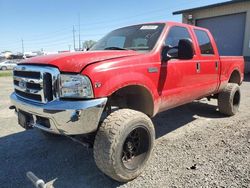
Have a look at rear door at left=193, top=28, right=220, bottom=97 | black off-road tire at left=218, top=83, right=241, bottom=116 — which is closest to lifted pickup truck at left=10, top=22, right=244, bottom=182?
rear door at left=193, top=28, right=220, bottom=97

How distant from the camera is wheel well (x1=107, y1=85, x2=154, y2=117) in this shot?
11.1 feet

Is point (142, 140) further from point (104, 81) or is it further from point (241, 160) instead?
point (241, 160)

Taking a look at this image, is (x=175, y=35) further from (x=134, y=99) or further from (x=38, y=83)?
(x=38, y=83)

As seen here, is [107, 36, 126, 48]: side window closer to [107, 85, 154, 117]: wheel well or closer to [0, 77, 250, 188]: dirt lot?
[107, 85, 154, 117]: wheel well

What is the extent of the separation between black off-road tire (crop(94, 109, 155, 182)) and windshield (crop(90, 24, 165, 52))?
1.17m

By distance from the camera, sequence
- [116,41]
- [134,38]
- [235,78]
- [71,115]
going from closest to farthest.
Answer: [71,115] < [134,38] < [116,41] < [235,78]

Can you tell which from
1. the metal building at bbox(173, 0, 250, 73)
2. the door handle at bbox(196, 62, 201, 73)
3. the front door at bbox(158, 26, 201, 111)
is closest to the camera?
the front door at bbox(158, 26, 201, 111)

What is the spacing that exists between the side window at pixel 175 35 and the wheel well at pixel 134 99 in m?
0.93

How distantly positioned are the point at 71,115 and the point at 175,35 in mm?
2387

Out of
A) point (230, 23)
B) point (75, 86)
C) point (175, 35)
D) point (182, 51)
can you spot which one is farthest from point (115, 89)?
point (230, 23)

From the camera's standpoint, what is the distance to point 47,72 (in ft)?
9.07

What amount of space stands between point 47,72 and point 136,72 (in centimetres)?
109

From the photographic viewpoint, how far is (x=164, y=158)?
11.8ft

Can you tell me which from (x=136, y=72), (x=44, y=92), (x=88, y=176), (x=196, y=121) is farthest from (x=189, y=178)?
(x=196, y=121)
